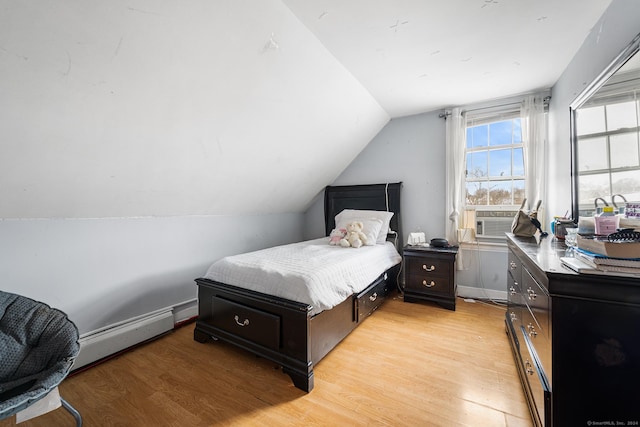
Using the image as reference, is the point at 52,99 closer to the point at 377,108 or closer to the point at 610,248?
the point at 610,248

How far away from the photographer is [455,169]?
9.97 ft

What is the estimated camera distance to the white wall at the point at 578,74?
142 centimetres

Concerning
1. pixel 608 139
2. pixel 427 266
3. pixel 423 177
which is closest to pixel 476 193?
pixel 423 177

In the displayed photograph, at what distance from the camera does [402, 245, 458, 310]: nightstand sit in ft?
9.04

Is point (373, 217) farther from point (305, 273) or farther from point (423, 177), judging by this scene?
Result: point (305, 273)

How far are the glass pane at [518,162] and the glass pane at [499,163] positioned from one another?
0.15 feet

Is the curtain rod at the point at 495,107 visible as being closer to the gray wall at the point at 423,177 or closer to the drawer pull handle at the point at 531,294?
the gray wall at the point at 423,177

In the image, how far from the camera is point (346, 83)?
8.05 ft

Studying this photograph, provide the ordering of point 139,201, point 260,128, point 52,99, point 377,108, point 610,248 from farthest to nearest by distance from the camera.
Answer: point 377,108 → point 260,128 → point 139,201 → point 52,99 → point 610,248

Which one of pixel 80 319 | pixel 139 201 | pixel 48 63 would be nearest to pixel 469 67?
pixel 48 63

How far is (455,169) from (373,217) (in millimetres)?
1118

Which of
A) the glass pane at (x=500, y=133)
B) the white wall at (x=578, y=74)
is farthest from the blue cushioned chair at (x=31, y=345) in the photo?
the glass pane at (x=500, y=133)

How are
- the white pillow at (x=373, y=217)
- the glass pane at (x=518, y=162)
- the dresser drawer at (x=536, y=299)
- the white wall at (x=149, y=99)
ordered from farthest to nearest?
the white pillow at (x=373, y=217)
the glass pane at (x=518, y=162)
the white wall at (x=149, y=99)
the dresser drawer at (x=536, y=299)

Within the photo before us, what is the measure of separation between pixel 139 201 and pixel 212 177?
23.8 inches
